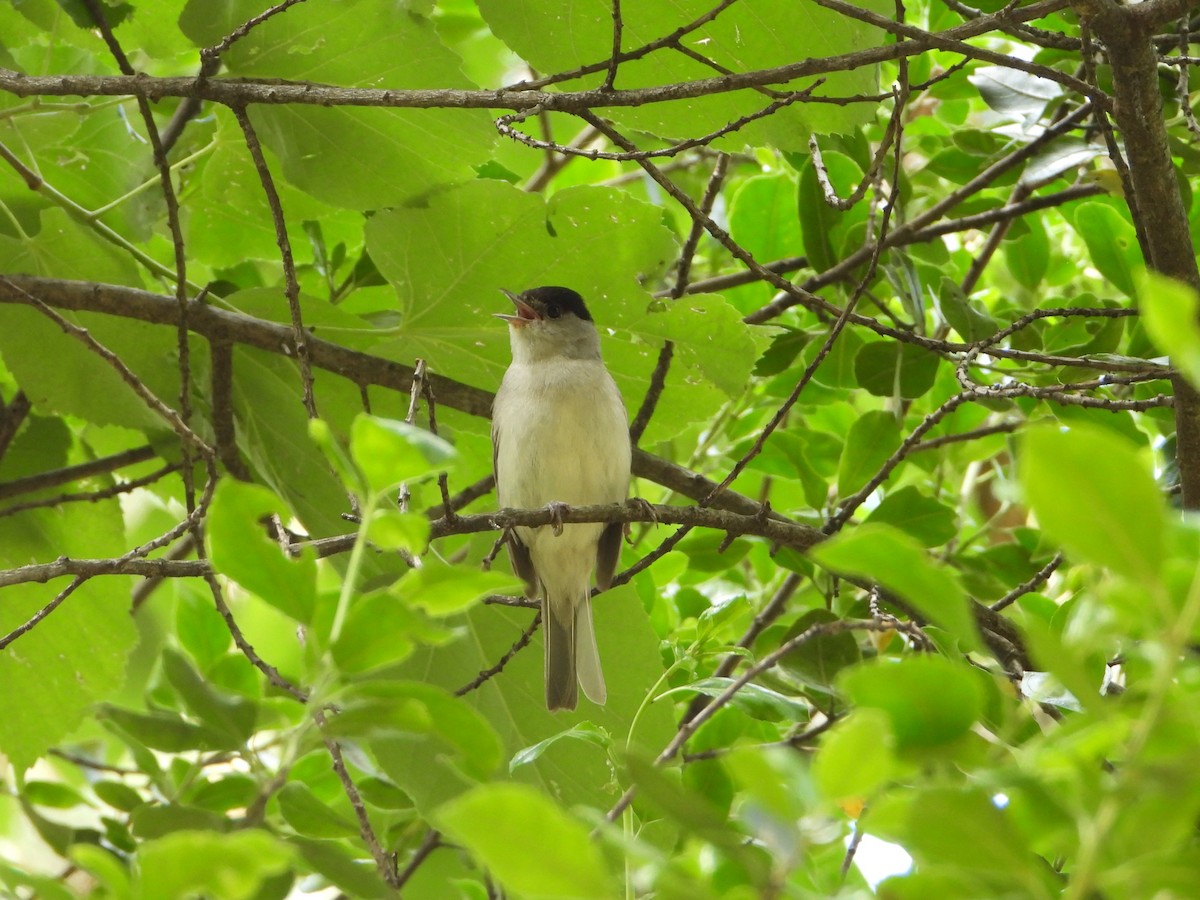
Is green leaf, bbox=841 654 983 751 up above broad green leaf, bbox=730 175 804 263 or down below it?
below

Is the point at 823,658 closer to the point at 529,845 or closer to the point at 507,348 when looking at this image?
the point at 507,348

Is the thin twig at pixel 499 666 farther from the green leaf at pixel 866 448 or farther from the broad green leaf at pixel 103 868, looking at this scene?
the broad green leaf at pixel 103 868

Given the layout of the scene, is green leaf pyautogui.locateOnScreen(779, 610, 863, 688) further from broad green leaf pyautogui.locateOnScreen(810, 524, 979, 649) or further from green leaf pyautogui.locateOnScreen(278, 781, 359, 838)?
broad green leaf pyautogui.locateOnScreen(810, 524, 979, 649)

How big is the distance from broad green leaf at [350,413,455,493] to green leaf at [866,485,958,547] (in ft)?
6.80

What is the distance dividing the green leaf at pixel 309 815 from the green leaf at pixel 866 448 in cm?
138

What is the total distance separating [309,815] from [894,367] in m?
1.65

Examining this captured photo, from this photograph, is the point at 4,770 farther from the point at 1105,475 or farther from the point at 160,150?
the point at 1105,475

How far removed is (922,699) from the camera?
721 millimetres

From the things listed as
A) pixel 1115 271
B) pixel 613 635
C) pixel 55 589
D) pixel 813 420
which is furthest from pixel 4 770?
pixel 1115 271

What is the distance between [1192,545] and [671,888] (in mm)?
415

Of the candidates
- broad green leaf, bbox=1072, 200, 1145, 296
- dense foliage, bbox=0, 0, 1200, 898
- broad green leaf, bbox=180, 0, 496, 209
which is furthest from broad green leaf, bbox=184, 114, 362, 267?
broad green leaf, bbox=1072, 200, 1145, 296

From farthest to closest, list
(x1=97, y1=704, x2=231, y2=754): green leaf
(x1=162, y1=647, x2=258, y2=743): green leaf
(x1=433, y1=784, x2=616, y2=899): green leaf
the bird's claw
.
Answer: the bird's claw < (x1=97, y1=704, x2=231, y2=754): green leaf < (x1=162, y1=647, x2=258, y2=743): green leaf < (x1=433, y1=784, x2=616, y2=899): green leaf

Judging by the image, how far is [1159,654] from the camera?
65 centimetres

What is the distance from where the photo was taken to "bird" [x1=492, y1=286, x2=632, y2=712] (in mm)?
3418
